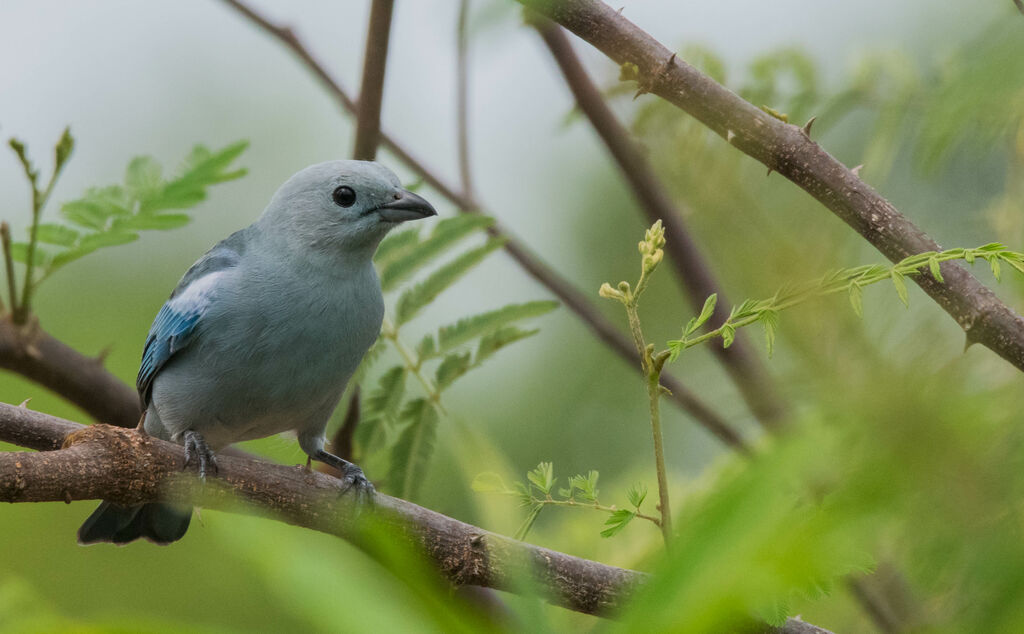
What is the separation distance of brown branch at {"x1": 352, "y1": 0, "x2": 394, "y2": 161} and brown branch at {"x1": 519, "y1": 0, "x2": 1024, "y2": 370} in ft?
3.22

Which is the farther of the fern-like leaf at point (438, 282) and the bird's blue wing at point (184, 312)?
the bird's blue wing at point (184, 312)

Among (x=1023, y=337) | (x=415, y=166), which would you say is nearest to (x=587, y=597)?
(x=1023, y=337)

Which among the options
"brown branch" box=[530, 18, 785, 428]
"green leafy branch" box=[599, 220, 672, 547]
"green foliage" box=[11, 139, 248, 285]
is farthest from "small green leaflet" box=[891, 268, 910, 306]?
"green foliage" box=[11, 139, 248, 285]

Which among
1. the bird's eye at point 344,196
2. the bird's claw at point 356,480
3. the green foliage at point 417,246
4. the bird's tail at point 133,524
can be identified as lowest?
the bird's tail at point 133,524

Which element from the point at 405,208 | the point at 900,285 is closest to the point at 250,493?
the point at 405,208

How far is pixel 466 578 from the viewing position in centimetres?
245

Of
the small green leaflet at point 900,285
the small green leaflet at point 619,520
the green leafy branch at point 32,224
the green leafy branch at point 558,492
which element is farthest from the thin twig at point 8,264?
the small green leaflet at point 900,285

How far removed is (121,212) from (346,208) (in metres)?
0.96

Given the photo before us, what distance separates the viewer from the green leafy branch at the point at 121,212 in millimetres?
3268

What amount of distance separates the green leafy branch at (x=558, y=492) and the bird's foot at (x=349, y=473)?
2.03 ft

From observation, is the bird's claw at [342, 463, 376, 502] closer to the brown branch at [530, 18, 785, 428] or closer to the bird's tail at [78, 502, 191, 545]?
the bird's tail at [78, 502, 191, 545]

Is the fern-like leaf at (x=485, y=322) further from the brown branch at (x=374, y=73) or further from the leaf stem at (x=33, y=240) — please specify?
the leaf stem at (x=33, y=240)

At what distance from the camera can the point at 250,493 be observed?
273 cm

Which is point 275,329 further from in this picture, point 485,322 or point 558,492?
point 558,492
